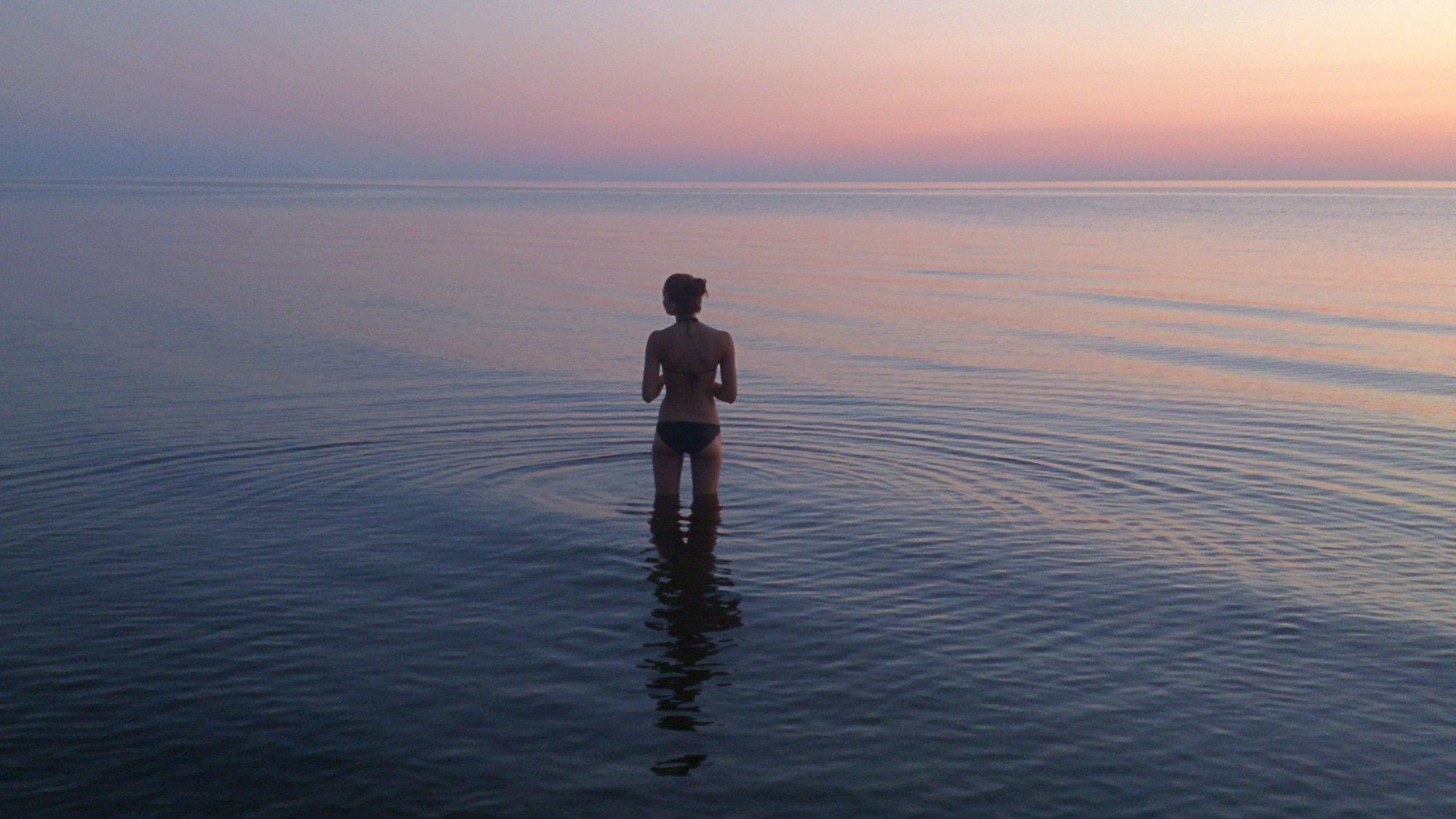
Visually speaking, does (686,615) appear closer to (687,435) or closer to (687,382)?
(687,435)

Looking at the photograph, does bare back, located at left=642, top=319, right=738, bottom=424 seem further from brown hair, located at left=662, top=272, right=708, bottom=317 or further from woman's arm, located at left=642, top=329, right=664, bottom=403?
brown hair, located at left=662, top=272, right=708, bottom=317

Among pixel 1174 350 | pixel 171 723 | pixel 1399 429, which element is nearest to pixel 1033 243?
pixel 1174 350

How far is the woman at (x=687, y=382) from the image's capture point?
10.6 metres

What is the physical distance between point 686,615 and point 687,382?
254 centimetres

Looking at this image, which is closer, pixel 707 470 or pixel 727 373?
pixel 727 373

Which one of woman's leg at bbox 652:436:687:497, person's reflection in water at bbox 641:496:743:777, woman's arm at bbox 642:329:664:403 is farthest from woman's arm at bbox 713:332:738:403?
person's reflection in water at bbox 641:496:743:777

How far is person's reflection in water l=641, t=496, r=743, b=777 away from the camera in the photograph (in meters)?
7.52

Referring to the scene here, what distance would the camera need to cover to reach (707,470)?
38.5ft

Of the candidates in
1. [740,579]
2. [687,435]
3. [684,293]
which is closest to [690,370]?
[687,435]

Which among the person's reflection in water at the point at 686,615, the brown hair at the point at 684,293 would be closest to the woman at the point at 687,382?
the brown hair at the point at 684,293

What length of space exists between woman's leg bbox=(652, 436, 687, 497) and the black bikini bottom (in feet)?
0.33

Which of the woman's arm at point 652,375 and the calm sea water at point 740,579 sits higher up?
the woman's arm at point 652,375

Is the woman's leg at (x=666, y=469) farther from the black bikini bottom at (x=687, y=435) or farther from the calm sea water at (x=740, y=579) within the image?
the calm sea water at (x=740, y=579)

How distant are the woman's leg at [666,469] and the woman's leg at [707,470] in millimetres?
25
